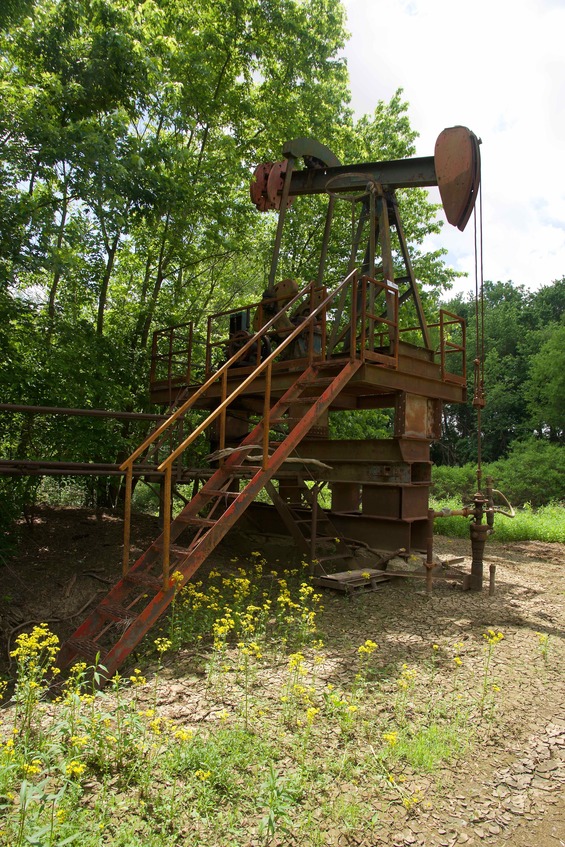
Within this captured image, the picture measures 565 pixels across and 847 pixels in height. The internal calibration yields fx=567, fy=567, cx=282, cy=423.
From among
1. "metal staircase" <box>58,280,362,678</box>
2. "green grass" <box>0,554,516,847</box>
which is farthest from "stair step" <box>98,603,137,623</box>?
"green grass" <box>0,554,516,847</box>

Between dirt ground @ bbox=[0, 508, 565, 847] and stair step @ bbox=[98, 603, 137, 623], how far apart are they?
4.13 ft

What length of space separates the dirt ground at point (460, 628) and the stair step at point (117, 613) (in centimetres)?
126

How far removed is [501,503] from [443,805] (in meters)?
23.8

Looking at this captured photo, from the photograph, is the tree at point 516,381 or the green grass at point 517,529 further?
the tree at point 516,381

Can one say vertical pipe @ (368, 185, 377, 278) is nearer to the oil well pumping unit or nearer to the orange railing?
the oil well pumping unit

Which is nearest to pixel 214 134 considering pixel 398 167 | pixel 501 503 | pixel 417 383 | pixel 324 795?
pixel 398 167

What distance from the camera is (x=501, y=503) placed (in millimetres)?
25297

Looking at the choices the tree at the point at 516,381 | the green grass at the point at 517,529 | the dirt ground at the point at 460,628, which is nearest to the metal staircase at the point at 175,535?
the dirt ground at the point at 460,628

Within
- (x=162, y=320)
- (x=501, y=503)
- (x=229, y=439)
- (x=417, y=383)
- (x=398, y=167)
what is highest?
(x=398, y=167)

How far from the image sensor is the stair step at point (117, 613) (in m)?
5.28

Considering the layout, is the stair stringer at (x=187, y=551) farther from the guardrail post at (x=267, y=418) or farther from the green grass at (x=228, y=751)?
the green grass at (x=228, y=751)

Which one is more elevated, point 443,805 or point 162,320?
point 162,320

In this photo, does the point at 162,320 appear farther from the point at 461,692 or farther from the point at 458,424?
the point at 458,424

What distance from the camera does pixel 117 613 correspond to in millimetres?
5336
